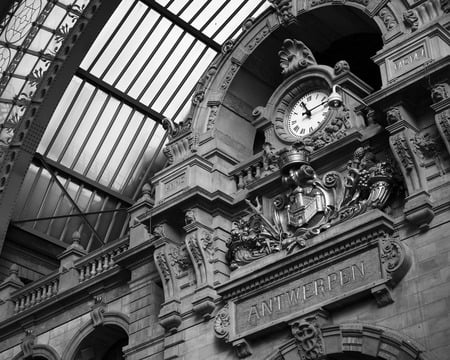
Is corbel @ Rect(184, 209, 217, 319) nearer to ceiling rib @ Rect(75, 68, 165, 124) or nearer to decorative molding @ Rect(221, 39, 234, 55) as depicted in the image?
decorative molding @ Rect(221, 39, 234, 55)

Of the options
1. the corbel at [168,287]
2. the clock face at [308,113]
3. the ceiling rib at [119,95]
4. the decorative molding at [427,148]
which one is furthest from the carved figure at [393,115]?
the ceiling rib at [119,95]

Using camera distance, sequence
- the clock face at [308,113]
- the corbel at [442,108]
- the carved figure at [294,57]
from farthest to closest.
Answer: the carved figure at [294,57] → the clock face at [308,113] → the corbel at [442,108]

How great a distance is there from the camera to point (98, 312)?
26.7m

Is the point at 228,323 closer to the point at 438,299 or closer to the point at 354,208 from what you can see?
the point at 354,208

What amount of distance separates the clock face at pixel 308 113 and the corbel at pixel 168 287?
14.2ft

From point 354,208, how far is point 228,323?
392cm

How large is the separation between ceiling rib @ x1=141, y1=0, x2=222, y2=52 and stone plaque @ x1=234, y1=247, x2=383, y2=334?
15.8m

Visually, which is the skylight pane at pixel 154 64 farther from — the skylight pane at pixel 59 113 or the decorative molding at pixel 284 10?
the decorative molding at pixel 284 10

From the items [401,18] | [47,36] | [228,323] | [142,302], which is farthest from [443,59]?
[47,36]

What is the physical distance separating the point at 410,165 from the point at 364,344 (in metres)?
3.82

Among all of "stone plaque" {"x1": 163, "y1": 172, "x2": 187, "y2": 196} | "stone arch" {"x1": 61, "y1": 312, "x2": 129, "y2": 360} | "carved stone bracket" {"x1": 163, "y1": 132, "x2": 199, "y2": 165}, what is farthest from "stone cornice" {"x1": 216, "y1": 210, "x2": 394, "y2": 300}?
"stone arch" {"x1": 61, "y1": 312, "x2": 129, "y2": 360}

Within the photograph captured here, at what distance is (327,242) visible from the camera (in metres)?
20.5

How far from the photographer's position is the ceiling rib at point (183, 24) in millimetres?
34750

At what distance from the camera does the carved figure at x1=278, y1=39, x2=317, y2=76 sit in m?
24.6
